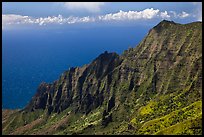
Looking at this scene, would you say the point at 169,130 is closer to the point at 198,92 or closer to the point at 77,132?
the point at 198,92

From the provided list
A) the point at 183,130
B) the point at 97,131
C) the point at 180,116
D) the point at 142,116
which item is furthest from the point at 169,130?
the point at 97,131

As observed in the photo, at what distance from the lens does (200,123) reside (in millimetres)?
Answer: 135750

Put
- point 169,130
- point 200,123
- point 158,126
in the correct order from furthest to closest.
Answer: point 158,126, point 169,130, point 200,123

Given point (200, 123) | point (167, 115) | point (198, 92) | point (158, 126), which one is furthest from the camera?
point (198, 92)

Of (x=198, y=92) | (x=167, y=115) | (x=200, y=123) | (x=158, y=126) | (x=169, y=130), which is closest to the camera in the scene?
(x=200, y=123)

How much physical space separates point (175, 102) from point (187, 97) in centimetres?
656

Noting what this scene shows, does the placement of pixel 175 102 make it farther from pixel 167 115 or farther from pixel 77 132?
pixel 77 132

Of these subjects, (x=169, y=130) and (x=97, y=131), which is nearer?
(x=169, y=130)

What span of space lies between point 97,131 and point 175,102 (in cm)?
4337

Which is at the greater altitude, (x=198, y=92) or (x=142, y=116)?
(x=198, y=92)

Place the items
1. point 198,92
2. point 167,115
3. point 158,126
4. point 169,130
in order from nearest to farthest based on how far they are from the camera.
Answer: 1. point 169,130
2. point 158,126
3. point 167,115
4. point 198,92

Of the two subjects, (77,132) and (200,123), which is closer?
(200,123)

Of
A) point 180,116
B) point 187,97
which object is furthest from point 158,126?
point 187,97

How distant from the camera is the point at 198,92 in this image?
618ft
